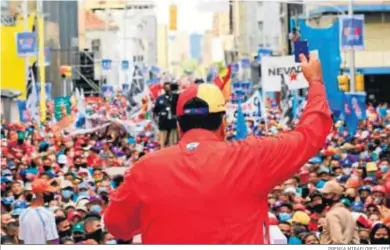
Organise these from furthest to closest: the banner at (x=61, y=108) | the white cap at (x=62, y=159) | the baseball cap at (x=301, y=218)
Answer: the banner at (x=61, y=108)
the white cap at (x=62, y=159)
the baseball cap at (x=301, y=218)

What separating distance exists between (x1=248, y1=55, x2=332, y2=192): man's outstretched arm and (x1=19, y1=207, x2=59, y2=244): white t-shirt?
5.02 meters

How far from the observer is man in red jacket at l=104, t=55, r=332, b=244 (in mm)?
3775

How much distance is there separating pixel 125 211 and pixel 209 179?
1.16ft

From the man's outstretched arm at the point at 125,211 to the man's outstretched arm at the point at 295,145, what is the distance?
0.45m

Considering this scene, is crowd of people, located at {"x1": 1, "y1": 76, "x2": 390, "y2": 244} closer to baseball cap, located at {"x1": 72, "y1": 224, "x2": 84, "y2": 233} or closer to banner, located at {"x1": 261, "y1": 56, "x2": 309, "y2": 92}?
baseball cap, located at {"x1": 72, "y1": 224, "x2": 84, "y2": 233}

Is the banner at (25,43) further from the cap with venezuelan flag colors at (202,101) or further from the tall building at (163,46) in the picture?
the tall building at (163,46)

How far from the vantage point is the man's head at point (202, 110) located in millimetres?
3965

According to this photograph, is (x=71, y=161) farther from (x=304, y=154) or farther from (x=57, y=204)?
(x=304, y=154)

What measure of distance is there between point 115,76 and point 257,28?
11681mm

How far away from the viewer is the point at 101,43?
9106 cm

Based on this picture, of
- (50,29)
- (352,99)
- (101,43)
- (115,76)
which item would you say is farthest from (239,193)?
(101,43)

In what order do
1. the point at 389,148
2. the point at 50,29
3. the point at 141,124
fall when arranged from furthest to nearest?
the point at 50,29 < the point at 141,124 < the point at 389,148

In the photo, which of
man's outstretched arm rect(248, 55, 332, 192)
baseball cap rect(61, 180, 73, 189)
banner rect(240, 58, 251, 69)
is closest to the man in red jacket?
man's outstretched arm rect(248, 55, 332, 192)

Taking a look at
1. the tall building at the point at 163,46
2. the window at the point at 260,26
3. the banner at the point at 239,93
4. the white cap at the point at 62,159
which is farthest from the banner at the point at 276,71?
the tall building at the point at 163,46
